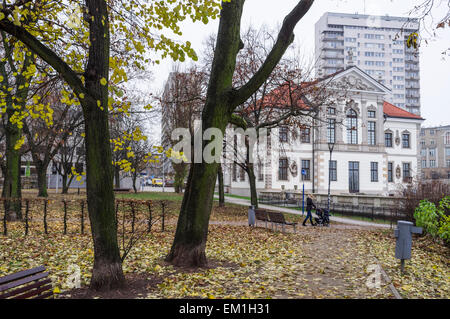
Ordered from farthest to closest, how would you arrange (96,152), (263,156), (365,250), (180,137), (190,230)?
(263,156) → (180,137) → (365,250) → (190,230) → (96,152)

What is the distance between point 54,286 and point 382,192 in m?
43.1

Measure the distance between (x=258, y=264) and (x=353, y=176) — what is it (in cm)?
3798

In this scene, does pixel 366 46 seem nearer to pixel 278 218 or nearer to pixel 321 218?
pixel 321 218

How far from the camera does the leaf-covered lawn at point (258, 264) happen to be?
5.75 m

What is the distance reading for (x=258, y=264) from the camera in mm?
7715

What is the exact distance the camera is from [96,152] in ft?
17.5

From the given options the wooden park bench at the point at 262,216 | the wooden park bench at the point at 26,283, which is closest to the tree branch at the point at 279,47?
the wooden park bench at the point at 26,283

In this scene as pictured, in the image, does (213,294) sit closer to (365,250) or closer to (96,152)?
(96,152)

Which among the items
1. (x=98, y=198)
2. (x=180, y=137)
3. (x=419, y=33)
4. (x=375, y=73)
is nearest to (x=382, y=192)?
(x=180, y=137)

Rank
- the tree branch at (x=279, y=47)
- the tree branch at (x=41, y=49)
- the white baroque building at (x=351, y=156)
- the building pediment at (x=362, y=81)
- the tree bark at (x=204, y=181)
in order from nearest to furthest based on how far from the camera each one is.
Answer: the tree branch at (x=41, y=49), the tree branch at (x=279, y=47), the tree bark at (x=204, y=181), the white baroque building at (x=351, y=156), the building pediment at (x=362, y=81)

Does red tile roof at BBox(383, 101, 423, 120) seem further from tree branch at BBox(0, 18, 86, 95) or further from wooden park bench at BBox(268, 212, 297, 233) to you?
tree branch at BBox(0, 18, 86, 95)

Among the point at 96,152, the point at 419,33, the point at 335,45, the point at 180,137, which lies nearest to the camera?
the point at 96,152

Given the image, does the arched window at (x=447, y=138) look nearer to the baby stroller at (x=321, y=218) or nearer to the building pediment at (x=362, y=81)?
the building pediment at (x=362, y=81)

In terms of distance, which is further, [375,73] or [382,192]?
[375,73]
